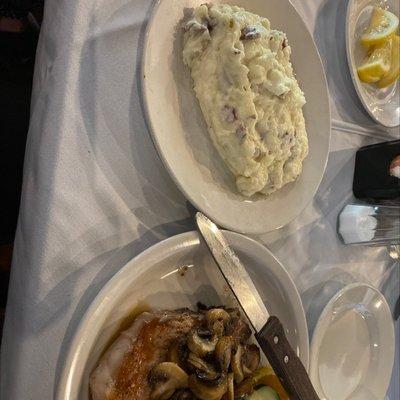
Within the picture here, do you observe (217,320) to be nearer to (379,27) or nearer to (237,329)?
(237,329)

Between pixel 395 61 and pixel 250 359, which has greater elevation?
pixel 395 61

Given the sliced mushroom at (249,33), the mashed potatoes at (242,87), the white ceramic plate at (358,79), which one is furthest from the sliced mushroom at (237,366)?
the white ceramic plate at (358,79)

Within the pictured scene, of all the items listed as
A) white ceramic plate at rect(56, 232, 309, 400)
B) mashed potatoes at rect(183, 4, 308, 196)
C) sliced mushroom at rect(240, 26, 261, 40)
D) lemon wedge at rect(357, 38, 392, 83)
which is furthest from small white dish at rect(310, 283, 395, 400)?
sliced mushroom at rect(240, 26, 261, 40)

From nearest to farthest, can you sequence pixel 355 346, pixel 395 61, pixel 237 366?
pixel 237 366 → pixel 355 346 → pixel 395 61

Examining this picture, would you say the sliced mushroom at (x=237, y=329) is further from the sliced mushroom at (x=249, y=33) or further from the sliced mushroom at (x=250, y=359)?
the sliced mushroom at (x=249, y=33)

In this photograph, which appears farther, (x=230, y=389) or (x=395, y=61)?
(x=395, y=61)

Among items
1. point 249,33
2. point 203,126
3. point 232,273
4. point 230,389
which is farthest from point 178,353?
point 249,33

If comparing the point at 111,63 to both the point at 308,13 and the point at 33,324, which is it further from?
the point at 308,13
